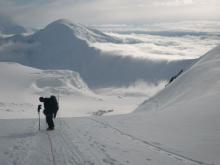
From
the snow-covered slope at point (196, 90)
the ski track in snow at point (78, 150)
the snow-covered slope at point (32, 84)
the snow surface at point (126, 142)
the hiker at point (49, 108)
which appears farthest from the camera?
the snow-covered slope at point (32, 84)

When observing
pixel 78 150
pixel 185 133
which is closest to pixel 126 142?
pixel 78 150

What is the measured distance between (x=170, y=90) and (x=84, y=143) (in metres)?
40.4

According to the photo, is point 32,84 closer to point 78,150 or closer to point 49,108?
point 49,108

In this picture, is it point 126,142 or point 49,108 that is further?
point 49,108

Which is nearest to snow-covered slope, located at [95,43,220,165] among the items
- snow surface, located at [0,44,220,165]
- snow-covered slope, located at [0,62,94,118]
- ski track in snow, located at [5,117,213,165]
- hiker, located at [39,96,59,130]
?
snow surface, located at [0,44,220,165]

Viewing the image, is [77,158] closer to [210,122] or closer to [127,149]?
[127,149]

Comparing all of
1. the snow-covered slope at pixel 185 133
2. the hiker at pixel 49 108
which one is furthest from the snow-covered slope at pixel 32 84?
the snow-covered slope at pixel 185 133

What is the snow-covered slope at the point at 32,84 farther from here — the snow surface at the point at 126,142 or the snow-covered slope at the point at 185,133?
the snow surface at the point at 126,142

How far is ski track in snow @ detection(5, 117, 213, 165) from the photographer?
484 inches

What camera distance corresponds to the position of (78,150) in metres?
14.1

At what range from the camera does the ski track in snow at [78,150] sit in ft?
40.4

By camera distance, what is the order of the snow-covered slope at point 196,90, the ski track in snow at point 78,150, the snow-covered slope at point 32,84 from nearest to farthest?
1. the ski track in snow at point 78,150
2. the snow-covered slope at point 196,90
3. the snow-covered slope at point 32,84

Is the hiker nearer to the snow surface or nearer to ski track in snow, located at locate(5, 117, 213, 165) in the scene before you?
the snow surface

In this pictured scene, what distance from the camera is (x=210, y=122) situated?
18641 mm
